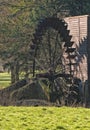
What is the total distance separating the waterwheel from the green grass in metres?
7.81

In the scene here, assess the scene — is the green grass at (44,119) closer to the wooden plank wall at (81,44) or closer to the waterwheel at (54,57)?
the waterwheel at (54,57)

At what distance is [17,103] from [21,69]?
931cm

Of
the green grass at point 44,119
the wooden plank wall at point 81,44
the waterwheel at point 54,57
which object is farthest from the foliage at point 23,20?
the green grass at point 44,119

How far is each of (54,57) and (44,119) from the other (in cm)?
1195

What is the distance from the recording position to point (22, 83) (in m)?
19.6

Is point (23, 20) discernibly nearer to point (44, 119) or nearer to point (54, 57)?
point (54, 57)

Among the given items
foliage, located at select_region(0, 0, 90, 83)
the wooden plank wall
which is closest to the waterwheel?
the wooden plank wall

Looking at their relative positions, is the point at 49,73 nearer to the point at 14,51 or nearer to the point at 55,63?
the point at 55,63

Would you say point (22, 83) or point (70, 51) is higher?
point (70, 51)

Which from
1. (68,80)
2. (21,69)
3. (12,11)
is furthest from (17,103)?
(12,11)

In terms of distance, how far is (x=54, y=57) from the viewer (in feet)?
70.1

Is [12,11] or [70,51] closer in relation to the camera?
[70,51]

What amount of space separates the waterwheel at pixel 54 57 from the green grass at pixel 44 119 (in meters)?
7.81

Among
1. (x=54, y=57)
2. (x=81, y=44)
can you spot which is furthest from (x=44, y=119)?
(x=54, y=57)
